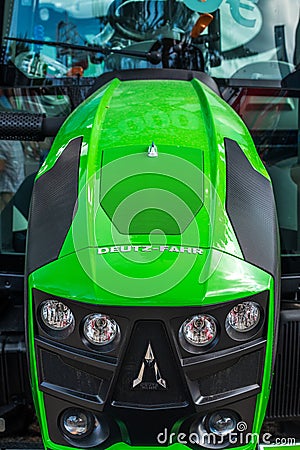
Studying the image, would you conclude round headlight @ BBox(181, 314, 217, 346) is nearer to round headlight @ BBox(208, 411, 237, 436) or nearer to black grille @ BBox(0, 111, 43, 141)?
round headlight @ BBox(208, 411, 237, 436)

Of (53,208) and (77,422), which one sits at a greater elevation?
(53,208)

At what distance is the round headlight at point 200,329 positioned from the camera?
215cm

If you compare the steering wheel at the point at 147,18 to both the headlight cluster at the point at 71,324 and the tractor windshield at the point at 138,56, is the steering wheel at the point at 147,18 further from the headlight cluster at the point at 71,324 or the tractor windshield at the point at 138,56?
the headlight cluster at the point at 71,324

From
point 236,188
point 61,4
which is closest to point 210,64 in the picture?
point 61,4

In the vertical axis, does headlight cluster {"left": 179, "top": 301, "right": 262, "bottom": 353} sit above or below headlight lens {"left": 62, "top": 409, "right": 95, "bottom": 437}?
above

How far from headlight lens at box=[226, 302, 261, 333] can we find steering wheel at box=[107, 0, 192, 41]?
2.09 m

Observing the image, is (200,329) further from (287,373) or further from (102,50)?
(102,50)

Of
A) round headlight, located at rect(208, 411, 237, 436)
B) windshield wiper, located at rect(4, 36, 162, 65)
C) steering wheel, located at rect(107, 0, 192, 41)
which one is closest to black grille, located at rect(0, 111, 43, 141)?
windshield wiper, located at rect(4, 36, 162, 65)

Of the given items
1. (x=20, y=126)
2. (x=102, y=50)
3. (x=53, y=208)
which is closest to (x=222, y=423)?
(x=53, y=208)

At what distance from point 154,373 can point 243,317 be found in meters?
0.36

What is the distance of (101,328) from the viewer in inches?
84.8

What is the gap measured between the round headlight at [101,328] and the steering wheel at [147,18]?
2.13 m

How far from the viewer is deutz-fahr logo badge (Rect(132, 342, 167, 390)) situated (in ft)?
7.06

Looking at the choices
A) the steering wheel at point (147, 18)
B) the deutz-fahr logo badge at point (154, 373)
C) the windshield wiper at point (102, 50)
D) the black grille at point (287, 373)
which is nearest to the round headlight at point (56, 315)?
the deutz-fahr logo badge at point (154, 373)
